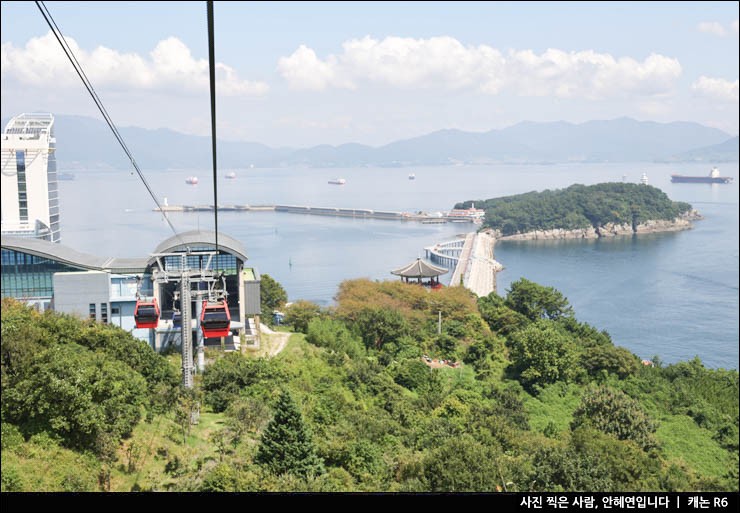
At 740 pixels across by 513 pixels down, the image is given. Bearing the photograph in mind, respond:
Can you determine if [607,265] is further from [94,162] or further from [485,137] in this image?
[485,137]

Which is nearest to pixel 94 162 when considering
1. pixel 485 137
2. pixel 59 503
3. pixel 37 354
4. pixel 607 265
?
pixel 607 265

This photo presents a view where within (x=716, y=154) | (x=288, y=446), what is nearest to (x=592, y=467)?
(x=288, y=446)

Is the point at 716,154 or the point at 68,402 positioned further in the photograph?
the point at 716,154

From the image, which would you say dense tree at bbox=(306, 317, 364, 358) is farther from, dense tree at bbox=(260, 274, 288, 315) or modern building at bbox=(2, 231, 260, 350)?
dense tree at bbox=(260, 274, 288, 315)

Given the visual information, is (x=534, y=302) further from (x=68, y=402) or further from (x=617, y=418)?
(x=68, y=402)

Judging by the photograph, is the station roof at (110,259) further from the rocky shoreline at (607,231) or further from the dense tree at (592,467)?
the rocky shoreline at (607,231)

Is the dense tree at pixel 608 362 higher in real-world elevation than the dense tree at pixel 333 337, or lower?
lower

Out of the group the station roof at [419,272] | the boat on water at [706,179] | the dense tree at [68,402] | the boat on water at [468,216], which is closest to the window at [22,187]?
the station roof at [419,272]
